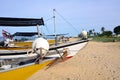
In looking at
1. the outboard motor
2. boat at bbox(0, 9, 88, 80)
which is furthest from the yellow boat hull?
the outboard motor

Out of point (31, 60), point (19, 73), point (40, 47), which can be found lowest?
point (19, 73)

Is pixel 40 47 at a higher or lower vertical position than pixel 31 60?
higher

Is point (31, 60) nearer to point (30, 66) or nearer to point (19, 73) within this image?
point (30, 66)

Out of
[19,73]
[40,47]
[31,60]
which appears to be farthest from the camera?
[31,60]

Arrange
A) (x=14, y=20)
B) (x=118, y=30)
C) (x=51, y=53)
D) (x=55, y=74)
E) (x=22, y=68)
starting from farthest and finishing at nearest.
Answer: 1. (x=118, y=30)
2. (x=55, y=74)
3. (x=14, y=20)
4. (x=51, y=53)
5. (x=22, y=68)

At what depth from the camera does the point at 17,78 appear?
28.5ft

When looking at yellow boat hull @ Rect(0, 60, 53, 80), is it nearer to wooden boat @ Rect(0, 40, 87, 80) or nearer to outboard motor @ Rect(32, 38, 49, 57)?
wooden boat @ Rect(0, 40, 87, 80)

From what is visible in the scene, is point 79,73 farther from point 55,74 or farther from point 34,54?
point 34,54

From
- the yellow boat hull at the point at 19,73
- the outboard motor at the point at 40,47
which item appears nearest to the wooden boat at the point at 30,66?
the yellow boat hull at the point at 19,73

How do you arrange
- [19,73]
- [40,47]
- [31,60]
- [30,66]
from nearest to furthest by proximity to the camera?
[19,73]
[30,66]
[40,47]
[31,60]

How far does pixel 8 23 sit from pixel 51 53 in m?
2.40

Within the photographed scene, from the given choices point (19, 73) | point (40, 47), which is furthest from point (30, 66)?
point (40, 47)

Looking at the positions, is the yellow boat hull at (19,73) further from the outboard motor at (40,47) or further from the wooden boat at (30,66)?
the outboard motor at (40,47)

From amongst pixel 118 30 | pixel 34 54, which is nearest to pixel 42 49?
pixel 34 54
